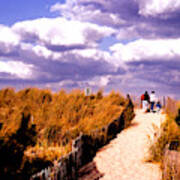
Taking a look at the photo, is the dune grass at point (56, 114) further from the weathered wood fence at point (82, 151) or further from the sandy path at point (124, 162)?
the sandy path at point (124, 162)

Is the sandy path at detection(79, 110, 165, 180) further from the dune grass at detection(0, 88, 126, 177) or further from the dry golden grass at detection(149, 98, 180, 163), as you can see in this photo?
the dune grass at detection(0, 88, 126, 177)

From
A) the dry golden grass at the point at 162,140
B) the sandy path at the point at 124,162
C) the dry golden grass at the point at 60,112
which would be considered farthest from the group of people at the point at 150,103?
the dry golden grass at the point at 162,140

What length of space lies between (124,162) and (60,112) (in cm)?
505

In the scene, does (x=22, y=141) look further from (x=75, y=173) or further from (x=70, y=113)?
(x=70, y=113)

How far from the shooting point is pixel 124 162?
420 inches

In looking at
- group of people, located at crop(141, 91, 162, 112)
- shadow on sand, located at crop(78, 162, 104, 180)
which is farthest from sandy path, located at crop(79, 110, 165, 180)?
group of people, located at crop(141, 91, 162, 112)

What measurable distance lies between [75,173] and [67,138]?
3373 mm

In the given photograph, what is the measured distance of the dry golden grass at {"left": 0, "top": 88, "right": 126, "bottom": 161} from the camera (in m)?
11.6

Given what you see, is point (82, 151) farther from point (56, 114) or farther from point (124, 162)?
point (56, 114)

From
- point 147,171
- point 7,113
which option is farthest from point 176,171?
point 7,113

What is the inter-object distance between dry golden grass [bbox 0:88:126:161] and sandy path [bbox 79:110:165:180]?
Result: 1062mm

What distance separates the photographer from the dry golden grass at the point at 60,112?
11592 mm

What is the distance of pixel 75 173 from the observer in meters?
8.92

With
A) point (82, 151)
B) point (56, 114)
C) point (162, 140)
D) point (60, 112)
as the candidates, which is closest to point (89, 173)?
point (82, 151)
